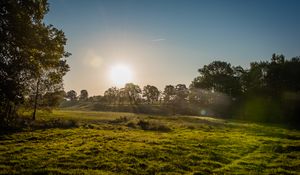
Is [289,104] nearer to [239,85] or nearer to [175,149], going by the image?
[239,85]

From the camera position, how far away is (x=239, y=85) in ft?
404

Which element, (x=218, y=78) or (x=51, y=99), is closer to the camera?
(x=51, y=99)

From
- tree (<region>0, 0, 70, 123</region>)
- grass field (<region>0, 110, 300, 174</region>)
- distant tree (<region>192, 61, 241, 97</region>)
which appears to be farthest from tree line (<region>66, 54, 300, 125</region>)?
tree (<region>0, 0, 70, 123</region>)

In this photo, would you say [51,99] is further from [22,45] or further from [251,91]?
[251,91]

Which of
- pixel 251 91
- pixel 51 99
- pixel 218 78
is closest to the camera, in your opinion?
pixel 51 99

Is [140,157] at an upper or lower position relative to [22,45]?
lower

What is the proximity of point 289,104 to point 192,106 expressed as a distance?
51572 mm

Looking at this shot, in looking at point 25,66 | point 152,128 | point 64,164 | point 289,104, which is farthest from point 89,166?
point 289,104

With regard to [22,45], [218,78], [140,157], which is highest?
[218,78]

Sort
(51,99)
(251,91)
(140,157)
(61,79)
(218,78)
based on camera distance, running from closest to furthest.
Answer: (140,157) → (61,79) → (51,99) → (251,91) → (218,78)

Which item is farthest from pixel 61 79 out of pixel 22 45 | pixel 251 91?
pixel 251 91

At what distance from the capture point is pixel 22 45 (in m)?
24.8

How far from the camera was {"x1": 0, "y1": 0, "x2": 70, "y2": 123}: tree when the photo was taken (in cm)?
2393

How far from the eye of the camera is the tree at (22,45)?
23.9 metres
